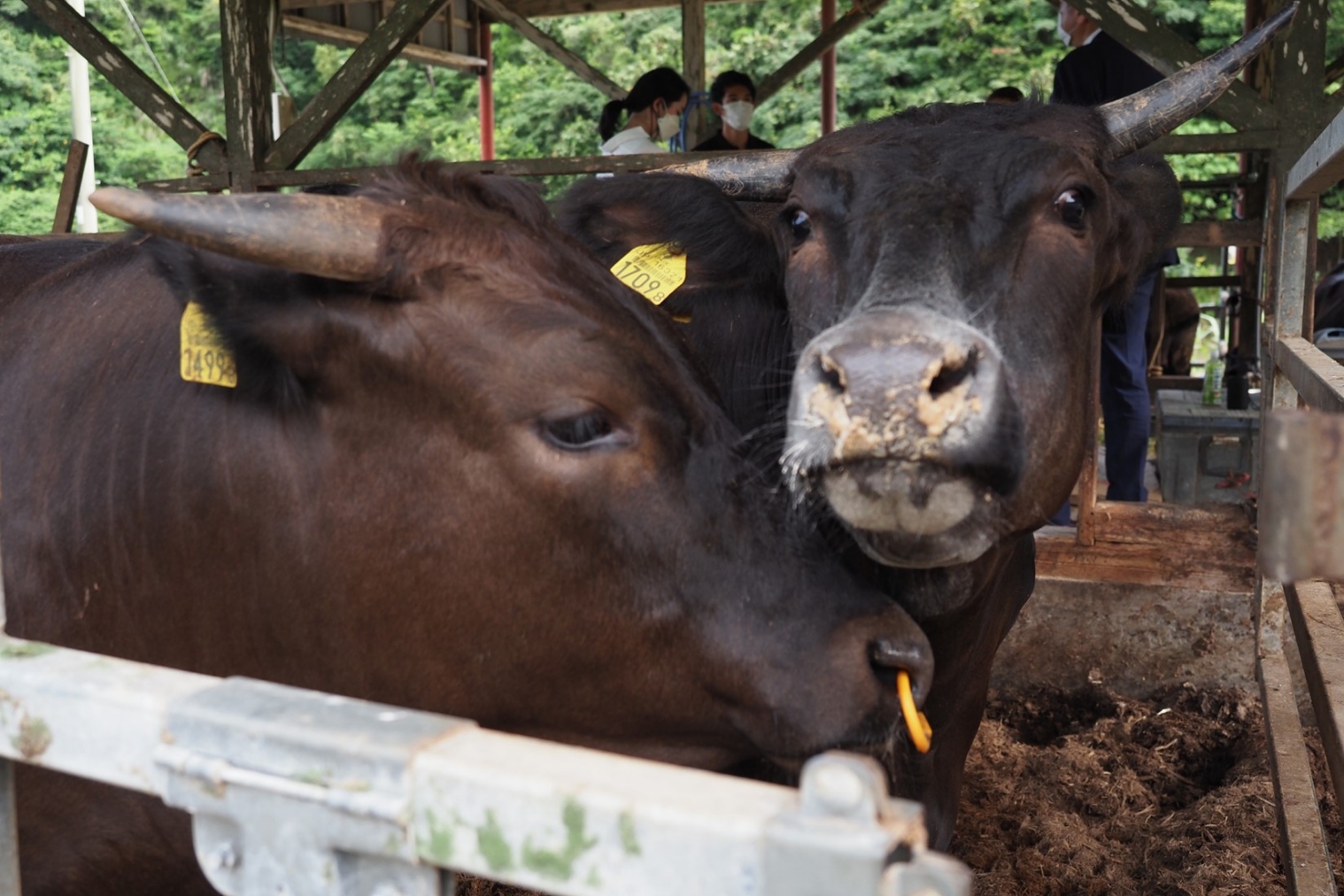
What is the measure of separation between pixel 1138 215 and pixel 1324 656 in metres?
1.10

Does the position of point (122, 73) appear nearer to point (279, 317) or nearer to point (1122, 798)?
point (279, 317)

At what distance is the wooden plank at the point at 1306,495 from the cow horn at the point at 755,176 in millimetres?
2173

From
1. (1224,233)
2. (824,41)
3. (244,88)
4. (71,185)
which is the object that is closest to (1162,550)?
(1224,233)

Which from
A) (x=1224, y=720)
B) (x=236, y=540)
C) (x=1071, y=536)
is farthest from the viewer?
(x=1071, y=536)

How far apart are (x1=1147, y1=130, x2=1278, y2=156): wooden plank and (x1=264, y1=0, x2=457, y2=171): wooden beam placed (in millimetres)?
3470

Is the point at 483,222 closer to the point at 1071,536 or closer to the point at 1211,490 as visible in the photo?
the point at 1071,536

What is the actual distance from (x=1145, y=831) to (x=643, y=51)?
22543mm

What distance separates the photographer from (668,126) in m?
7.70

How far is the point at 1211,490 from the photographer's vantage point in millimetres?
6816

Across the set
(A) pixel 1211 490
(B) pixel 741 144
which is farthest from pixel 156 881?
(B) pixel 741 144

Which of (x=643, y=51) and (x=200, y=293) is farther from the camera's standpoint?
(x=643, y=51)

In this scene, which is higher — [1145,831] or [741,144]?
[741,144]

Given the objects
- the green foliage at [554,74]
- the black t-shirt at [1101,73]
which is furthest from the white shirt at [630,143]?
the green foliage at [554,74]

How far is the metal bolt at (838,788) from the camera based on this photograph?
2.66ft
